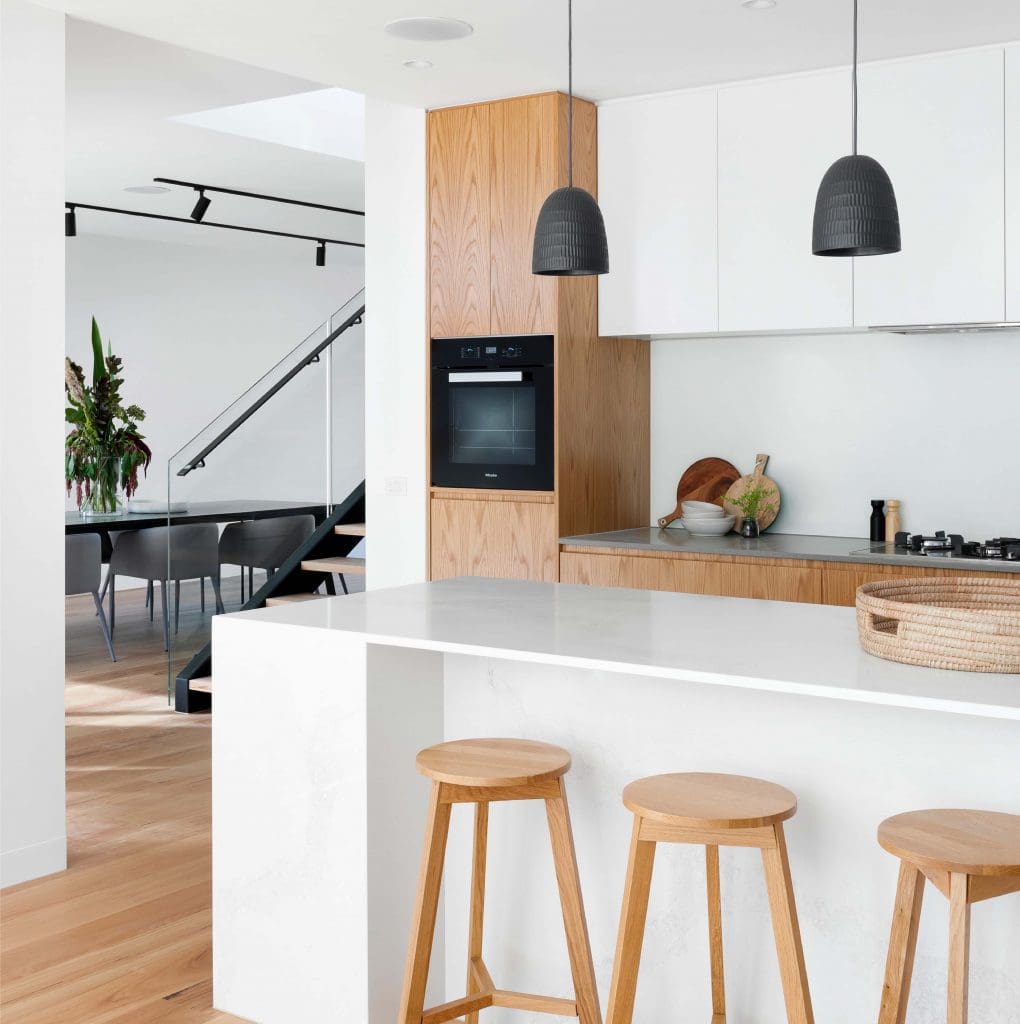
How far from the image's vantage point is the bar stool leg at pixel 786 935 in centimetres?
212

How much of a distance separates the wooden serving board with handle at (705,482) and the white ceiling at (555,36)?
1.45 meters

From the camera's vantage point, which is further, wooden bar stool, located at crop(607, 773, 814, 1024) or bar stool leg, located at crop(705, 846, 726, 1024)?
bar stool leg, located at crop(705, 846, 726, 1024)

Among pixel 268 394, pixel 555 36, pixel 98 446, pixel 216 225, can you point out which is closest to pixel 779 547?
pixel 555 36

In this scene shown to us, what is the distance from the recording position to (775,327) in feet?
14.8

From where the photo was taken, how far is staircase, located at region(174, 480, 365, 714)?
19.2 feet

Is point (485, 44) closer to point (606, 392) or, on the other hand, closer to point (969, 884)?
point (606, 392)

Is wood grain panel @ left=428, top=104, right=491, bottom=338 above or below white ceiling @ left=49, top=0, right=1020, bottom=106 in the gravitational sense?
below

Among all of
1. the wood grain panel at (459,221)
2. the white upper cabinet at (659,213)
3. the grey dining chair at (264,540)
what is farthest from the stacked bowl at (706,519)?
the grey dining chair at (264,540)

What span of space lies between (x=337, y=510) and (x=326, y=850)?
11.4 ft

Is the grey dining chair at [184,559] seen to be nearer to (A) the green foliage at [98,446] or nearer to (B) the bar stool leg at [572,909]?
(A) the green foliage at [98,446]

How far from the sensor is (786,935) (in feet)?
6.97

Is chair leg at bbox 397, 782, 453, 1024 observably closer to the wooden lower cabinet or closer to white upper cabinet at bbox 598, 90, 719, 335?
the wooden lower cabinet

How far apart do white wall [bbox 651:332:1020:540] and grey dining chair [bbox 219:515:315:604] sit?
76.5 inches

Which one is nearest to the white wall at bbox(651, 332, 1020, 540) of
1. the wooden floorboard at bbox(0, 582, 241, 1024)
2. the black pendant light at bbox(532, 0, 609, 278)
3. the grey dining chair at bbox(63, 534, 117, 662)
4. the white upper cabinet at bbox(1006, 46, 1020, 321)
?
the white upper cabinet at bbox(1006, 46, 1020, 321)
